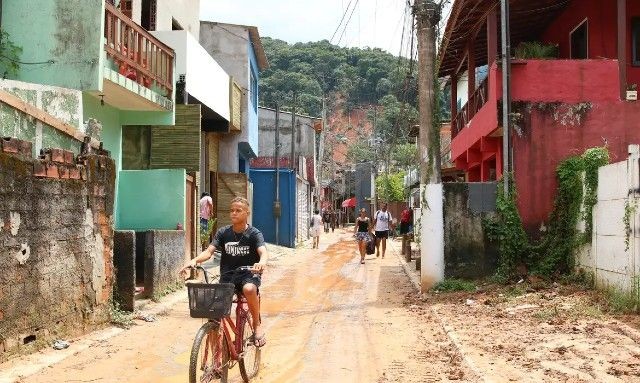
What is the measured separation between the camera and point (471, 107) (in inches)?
708

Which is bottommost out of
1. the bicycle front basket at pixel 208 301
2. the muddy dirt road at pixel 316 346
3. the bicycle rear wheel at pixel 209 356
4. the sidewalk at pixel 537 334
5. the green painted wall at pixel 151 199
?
the muddy dirt road at pixel 316 346

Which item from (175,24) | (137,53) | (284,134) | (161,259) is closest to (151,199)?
(161,259)

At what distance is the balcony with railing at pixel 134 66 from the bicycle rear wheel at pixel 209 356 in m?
7.29

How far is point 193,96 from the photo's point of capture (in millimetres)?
17859

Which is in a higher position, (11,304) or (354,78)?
(354,78)

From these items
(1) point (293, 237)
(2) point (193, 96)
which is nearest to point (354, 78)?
(1) point (293, 237)

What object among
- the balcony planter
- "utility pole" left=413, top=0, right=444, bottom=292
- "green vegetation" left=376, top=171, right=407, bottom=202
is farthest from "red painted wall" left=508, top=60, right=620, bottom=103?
"green vegetation" left=376, top=171, right=407, bottom=202

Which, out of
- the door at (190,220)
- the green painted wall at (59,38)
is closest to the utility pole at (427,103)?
the door at (190,220)

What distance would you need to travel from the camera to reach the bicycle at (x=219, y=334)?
5.51 m

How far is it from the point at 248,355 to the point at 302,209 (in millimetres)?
31752

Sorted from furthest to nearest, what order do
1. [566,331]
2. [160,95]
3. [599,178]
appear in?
1. [160,95]
2. [599,178]
3. [566,331]

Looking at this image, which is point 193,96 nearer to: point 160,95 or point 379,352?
point 160,95

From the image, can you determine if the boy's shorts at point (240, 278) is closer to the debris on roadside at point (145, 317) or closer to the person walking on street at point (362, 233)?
the debris on roadside at point (145, 317)

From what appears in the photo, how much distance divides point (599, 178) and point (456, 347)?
15.5 ft
